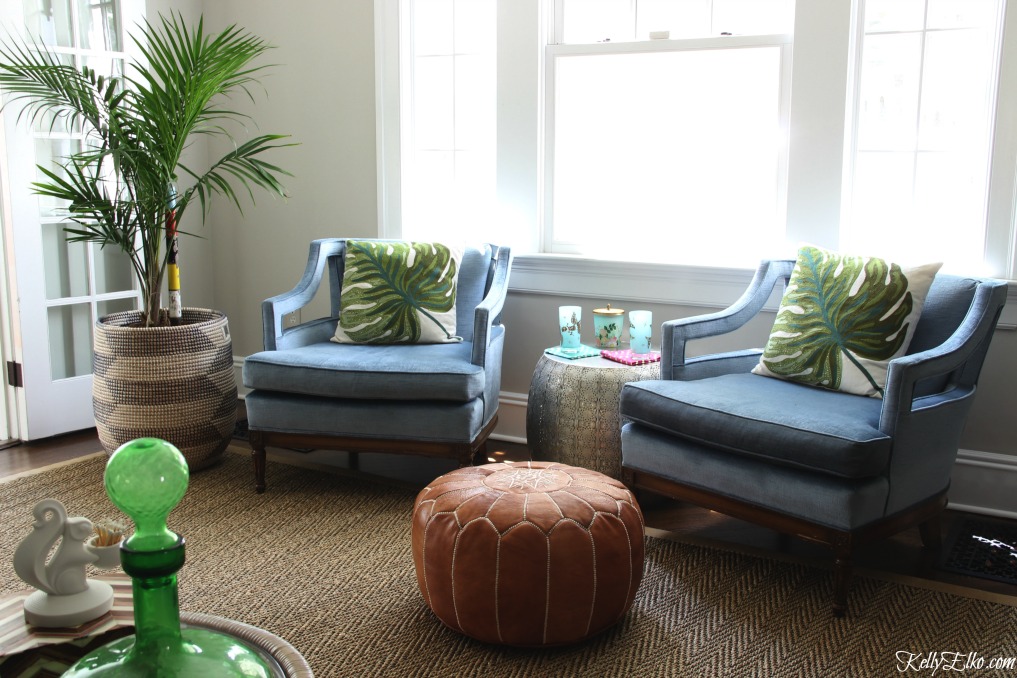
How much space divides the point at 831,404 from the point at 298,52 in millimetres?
2697

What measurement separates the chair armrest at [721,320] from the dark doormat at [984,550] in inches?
35.8

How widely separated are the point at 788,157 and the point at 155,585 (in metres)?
2.80

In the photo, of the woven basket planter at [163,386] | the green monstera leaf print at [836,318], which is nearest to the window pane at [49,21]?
the woven basket planter at [163,386]

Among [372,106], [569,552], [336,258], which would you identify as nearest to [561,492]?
[569,552]

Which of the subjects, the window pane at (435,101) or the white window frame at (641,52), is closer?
the white window frame at (641,52)

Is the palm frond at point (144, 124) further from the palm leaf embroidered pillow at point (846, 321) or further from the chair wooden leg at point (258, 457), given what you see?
the palm leaf embroidered pillow at point (846, 321)

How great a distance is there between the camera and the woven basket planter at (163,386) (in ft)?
10.7

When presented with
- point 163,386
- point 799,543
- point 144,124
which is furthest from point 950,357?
point 144,124

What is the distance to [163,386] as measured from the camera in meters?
3.27

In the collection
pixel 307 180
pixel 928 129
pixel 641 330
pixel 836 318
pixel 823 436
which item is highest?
pixel 928 129

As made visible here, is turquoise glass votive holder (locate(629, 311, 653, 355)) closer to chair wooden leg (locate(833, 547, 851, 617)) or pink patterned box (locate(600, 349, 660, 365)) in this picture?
pink patterned box (locate(600, 349, 660, 365))

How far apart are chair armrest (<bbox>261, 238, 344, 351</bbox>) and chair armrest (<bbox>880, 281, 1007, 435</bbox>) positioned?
6.42ft

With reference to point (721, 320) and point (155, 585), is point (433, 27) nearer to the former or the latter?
point (721, 320)

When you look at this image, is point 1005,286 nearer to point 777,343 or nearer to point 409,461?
point 777,343
